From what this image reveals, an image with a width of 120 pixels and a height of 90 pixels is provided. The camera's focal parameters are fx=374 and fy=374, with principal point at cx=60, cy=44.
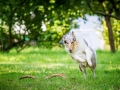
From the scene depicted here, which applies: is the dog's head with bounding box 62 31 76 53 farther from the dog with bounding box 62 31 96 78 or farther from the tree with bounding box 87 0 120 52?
the tree with bounding box 87 0 120 52

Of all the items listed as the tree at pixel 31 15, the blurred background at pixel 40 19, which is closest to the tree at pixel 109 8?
the blurred background at pixel 40 19

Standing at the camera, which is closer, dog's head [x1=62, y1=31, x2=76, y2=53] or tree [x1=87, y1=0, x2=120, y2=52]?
dog's head [x1=62, y1=31, x2=76, y2=53]

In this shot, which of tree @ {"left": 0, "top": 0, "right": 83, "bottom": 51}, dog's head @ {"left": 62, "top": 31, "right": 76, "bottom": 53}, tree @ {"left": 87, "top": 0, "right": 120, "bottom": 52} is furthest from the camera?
tree @ {"left": 87, "top": 0, "right": 120, "bottom": 52}

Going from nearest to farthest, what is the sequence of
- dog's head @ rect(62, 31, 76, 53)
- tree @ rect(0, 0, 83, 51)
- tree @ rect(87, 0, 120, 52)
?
dog's head @ rect(62, 31, 76, 53), tree @ rect(0, 0, 83, 51), tree @ rect(87, 0, 120, 52)

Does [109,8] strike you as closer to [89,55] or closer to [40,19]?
[40,19]

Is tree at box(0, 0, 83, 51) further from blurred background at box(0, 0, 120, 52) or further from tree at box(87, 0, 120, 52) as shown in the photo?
tree at box(87, 0, 120, 52)

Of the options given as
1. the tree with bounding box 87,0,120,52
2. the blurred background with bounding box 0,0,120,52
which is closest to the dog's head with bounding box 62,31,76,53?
the blurred background with bounding box 0,0,120,52

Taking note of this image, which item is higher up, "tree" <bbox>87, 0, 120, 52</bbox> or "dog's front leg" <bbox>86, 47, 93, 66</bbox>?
"tree" <bbox>87, 0, 120, 52</bbox>

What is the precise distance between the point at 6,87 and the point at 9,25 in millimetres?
12136

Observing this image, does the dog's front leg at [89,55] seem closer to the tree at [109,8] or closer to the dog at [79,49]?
the dog at [79,49]

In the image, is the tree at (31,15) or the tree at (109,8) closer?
the tree at (31,15)

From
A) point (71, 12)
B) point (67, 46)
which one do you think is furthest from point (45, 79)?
point (71, 12)

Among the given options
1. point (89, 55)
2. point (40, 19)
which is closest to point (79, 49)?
point (89, 55)

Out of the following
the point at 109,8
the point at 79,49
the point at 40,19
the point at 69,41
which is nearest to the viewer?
the point at 69,41
